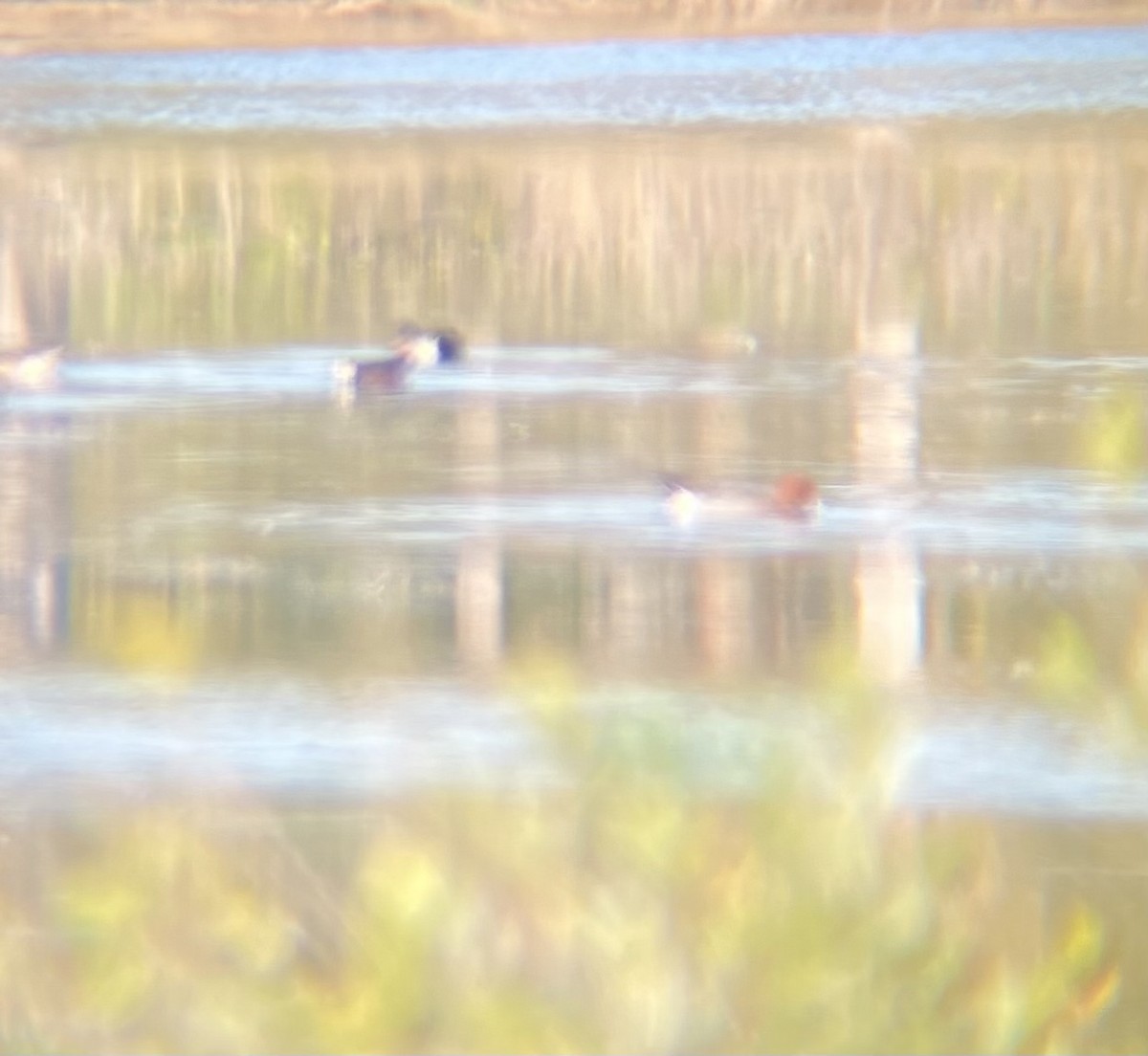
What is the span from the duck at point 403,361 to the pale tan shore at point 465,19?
59.0 ft

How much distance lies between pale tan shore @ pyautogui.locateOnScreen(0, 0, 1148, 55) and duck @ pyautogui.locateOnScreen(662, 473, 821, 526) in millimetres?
21291

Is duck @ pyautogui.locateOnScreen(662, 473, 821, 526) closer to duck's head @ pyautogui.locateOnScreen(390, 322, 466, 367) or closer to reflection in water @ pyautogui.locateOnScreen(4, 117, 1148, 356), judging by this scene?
duck's head @ pyautogui.locateOnScreen(390, 322, 466, 367)

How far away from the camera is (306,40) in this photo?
30547mm

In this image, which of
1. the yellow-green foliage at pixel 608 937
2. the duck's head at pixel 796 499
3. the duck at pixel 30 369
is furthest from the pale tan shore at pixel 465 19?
the yellow-green foliage at pixel 608 937

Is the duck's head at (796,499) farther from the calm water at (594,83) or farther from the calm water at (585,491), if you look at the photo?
the calm water at (594,83)

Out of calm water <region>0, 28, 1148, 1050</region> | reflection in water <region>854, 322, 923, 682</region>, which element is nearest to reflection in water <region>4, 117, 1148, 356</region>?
calm water <region>0, 28, 1148, 1050</region>

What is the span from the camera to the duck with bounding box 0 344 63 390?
12.2 metres

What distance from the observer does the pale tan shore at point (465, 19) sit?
30.5 m

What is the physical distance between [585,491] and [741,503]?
24.8 inches

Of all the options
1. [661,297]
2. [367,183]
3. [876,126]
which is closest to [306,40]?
[876,126]

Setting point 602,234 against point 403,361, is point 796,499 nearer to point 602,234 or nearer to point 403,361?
point 403,361

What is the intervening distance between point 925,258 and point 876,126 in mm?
7294

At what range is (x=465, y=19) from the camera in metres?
31.1

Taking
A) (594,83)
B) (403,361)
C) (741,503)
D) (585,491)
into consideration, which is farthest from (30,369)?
(594,83)
